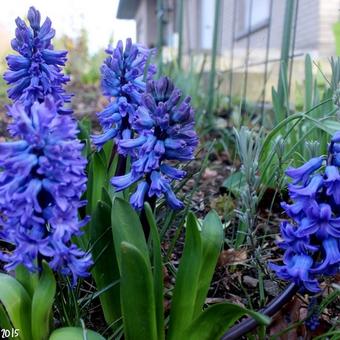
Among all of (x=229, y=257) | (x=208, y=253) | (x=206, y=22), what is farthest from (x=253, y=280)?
(x=206, y=22)

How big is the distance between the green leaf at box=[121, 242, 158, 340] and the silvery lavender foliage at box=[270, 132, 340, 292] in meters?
0.27

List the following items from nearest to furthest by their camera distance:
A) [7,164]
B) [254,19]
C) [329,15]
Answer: [7,164]
[329,15]
[254,19]

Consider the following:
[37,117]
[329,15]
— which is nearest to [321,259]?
[37,117]

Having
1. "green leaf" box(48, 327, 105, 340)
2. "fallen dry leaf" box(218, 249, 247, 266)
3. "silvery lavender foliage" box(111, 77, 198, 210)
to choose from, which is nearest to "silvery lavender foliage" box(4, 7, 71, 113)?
"silvery lavender foliage" box(111, 77, 198, 210)

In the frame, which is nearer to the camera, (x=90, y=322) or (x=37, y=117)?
(x=37, y=117)

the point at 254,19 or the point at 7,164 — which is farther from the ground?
the point at 254,19

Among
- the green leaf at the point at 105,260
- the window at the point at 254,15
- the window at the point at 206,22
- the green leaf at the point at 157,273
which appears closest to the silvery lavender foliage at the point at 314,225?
the green leaf at the point at 157,273

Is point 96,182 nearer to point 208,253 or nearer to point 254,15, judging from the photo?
point 208,253

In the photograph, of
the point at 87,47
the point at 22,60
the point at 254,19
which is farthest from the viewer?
the point at 87,47

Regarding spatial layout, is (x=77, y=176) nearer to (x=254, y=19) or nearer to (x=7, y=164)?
(x=7, y=164)

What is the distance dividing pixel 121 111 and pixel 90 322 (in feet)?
1.80

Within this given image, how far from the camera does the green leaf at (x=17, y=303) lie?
3.22 ft

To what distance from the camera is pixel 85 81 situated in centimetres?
824

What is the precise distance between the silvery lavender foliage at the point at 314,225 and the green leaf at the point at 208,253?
137 mm
